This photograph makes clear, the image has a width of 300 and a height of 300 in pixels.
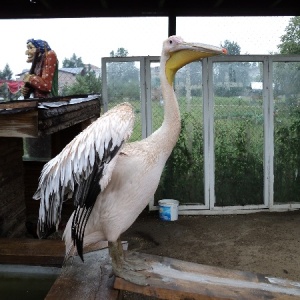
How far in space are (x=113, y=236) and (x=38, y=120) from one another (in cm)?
75

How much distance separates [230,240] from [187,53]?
3592 millimetres

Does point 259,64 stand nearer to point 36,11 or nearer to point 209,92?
point 209,92

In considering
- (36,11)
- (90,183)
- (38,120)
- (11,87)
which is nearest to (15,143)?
(11,87)

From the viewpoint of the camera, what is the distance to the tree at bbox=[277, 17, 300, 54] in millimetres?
6145

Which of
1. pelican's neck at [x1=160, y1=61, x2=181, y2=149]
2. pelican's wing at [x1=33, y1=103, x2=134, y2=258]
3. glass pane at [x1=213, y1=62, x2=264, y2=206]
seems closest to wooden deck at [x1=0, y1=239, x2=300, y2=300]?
pelican's wing at [x1=33, y1=103, x2=134, y2=258]

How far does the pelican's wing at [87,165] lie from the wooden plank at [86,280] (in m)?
0.40

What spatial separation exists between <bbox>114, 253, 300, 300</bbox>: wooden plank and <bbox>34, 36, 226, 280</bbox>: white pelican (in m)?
0.18

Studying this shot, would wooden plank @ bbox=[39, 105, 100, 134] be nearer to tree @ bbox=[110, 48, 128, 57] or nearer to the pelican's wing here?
the pelican's wing

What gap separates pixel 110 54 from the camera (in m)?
6.29

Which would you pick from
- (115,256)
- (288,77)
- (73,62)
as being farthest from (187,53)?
(288,77)

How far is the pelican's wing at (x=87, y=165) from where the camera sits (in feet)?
6.78

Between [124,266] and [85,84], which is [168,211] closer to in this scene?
[85,84]

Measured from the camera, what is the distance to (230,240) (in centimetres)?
550

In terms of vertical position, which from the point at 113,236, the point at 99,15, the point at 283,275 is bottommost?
the point at 283,275
